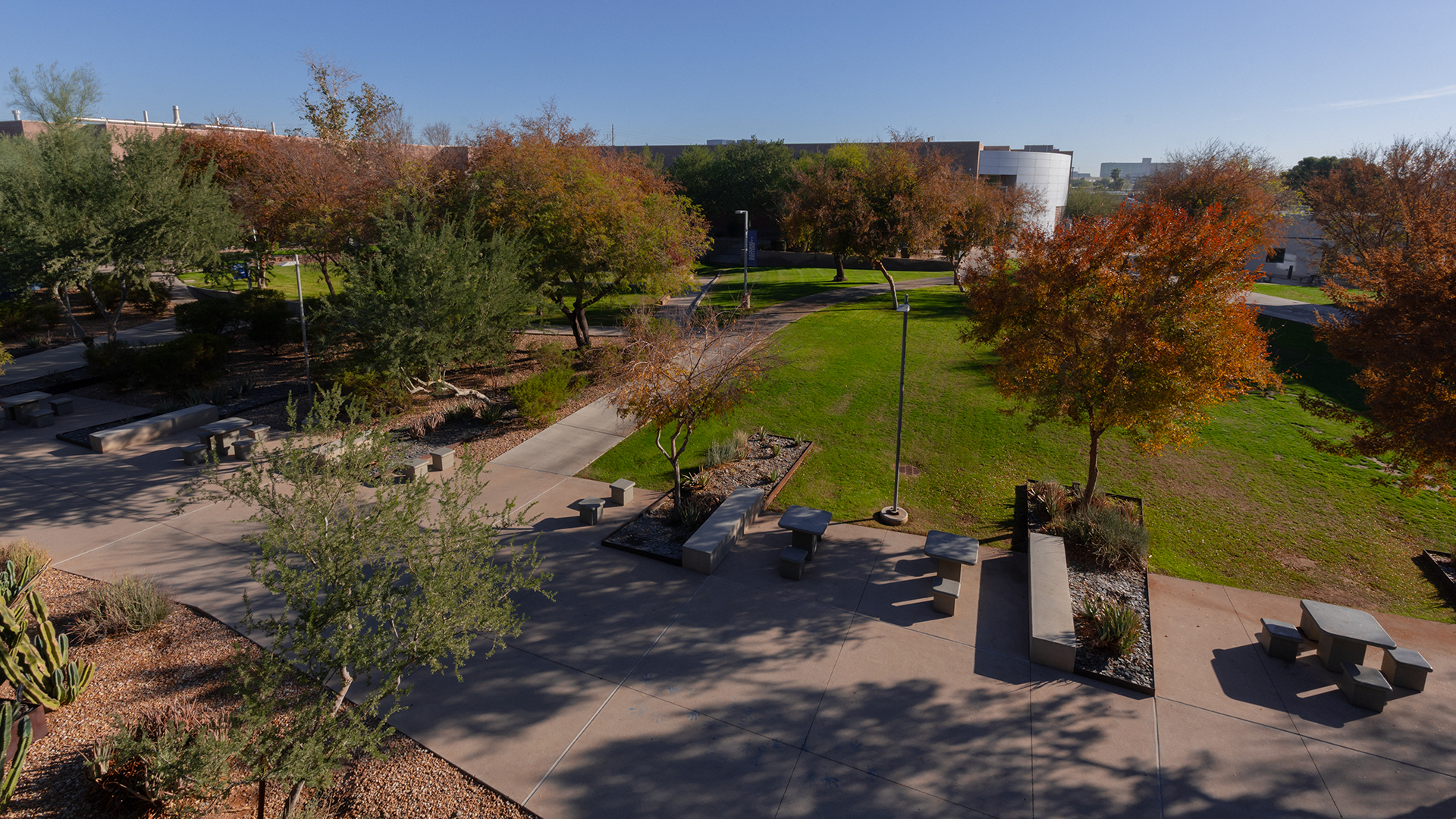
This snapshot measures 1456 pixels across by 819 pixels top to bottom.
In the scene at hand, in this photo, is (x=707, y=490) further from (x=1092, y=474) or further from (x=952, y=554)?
(x=1092, y=474)

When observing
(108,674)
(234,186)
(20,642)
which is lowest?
(108,674)

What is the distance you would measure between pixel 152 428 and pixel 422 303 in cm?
615

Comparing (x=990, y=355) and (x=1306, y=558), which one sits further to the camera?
(x=990, y=355)

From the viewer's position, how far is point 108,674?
7.41 meters

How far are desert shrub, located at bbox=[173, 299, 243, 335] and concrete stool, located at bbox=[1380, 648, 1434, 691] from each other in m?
26.2

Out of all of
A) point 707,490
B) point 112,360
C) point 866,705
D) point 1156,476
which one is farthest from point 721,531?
point 112,360

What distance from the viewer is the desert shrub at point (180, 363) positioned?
55.4 ft

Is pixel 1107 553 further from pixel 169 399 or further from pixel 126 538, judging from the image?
pixel 169 399

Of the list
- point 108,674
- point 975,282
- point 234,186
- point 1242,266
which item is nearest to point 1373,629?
point 1242,266

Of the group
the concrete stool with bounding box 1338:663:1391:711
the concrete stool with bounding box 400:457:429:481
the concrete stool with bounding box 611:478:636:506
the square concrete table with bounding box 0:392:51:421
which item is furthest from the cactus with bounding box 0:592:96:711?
the concrete stool with bounding box 1338:663:1391:711

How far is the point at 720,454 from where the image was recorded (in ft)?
44.1

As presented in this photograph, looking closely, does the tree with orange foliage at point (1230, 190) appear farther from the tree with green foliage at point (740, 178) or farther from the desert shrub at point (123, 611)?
the desert shrub at point (123, 611)

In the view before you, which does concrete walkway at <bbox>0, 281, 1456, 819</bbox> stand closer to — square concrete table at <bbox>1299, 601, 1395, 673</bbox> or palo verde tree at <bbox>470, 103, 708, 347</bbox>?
square concrete table at <bbox>1299, 601, 1395, 673</bbox>

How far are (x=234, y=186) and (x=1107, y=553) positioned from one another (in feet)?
108
